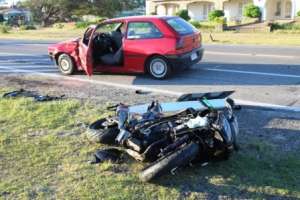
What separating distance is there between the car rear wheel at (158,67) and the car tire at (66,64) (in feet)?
7.43

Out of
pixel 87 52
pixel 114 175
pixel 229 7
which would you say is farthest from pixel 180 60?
pixel 229 7

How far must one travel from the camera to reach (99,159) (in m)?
5.41

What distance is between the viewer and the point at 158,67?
36.2 ft

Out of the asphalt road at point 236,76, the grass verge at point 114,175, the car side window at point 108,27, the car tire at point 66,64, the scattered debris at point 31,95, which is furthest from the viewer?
the car tire at point 66,64

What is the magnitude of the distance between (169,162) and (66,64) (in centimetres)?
808

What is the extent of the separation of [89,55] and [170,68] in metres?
1.89

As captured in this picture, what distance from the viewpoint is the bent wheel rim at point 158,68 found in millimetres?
10961

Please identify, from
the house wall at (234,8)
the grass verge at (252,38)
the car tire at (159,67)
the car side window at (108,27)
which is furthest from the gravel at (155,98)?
the house wall at (234,8)

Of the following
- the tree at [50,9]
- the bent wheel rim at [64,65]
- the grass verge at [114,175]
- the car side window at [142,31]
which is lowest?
the grass verge at [114,175]

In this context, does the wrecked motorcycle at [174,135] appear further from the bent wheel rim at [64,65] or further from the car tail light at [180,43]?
the bent wheel rim at [64,65]

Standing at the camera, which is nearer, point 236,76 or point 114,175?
point 114,175

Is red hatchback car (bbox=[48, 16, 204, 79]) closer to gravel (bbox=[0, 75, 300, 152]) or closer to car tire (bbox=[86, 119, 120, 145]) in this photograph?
gravel (bbox=[0, 75, 300, 152])

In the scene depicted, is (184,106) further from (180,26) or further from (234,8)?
(234,8)

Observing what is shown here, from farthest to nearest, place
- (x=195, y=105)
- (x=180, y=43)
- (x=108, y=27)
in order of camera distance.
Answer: (x=108, y=27) < (x=180, y=43) < (x=195, y=105)
